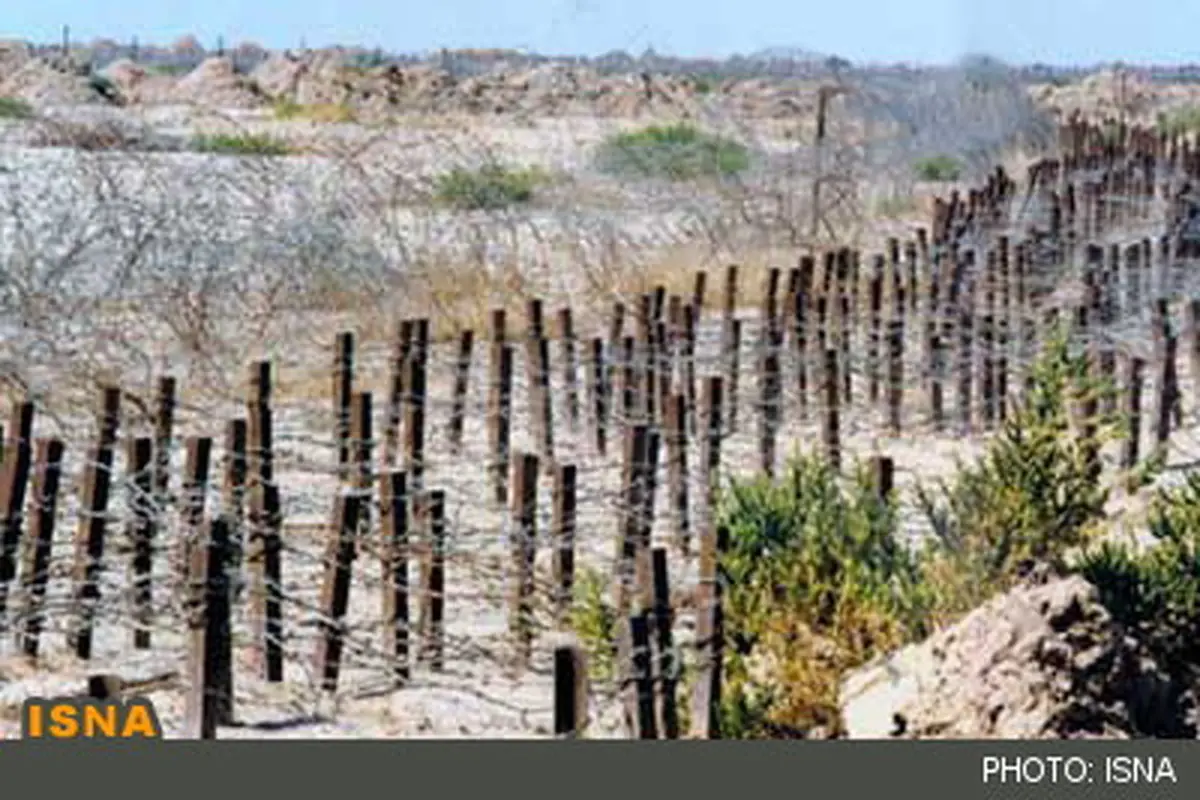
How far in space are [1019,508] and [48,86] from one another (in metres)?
35.4

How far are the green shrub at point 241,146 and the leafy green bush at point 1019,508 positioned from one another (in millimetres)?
13145

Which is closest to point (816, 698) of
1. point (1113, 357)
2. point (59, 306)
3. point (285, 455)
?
point (285, 455)

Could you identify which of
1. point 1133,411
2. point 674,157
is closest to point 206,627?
point 1133,411

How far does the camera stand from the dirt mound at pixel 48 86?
39531mm

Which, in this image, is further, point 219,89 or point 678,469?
point 219,89

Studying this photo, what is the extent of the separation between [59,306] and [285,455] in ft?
7.14

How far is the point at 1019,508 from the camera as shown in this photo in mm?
7637

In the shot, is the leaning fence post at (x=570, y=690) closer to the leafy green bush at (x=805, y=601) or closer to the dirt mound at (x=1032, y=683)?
the leafy green bush at (x=805, y=601)

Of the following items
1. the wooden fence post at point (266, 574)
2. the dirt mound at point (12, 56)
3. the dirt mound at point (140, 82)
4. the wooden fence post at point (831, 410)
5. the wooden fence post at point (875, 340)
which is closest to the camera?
the wooden fence post at point (266, 574)

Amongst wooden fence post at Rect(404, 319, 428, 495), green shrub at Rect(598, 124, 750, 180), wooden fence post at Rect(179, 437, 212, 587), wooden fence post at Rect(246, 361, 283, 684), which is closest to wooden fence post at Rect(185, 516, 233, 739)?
wooden fence post at Rect(246, 361, 283, 684)

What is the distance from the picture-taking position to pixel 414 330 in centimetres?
1051

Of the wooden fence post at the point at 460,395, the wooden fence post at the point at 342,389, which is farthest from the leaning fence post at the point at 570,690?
the wooden fence post at the point at 460,395

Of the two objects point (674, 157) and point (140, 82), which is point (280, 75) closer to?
point (140, 82)

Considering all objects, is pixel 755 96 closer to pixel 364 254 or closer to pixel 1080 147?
pixel 1080 147
